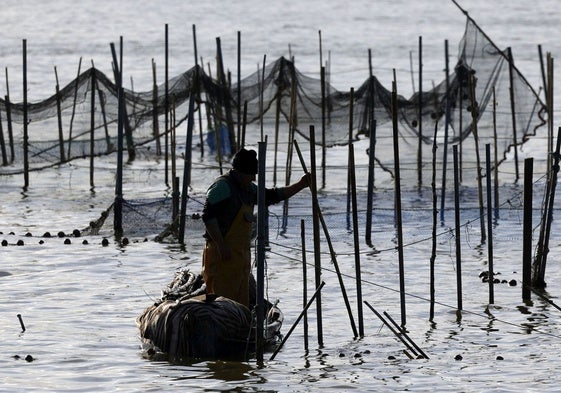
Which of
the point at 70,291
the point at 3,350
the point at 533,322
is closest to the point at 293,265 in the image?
the point at 70,291

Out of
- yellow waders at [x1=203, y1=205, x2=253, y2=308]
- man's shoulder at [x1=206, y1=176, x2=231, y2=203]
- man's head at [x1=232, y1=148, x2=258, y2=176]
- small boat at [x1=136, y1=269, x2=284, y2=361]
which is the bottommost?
small boat at [x1=136, y1=269, x2=284, y2=361]

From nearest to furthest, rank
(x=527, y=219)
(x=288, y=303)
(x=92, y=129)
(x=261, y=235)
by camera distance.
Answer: (x=261, y=235) < (x=527, y=219) < (x=288, y=303) < (x=92, y=129)

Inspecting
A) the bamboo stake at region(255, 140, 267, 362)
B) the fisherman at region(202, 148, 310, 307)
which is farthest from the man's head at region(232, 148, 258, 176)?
the bamboo stake at region(255, 140, 267, 362)

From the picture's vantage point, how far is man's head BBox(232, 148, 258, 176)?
25.4 feet

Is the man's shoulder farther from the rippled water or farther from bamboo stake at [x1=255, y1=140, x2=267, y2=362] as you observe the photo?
the rippled water

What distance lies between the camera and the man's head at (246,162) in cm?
775

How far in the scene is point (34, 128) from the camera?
17.6m

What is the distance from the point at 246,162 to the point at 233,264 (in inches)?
25.7

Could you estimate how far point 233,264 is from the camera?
8016 mm

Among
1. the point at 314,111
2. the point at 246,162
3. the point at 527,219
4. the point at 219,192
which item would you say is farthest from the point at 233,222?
the point at 314,111

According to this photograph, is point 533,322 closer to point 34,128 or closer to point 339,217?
point 339,217

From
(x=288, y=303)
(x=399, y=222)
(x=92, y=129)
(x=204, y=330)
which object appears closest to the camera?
(x=204, y=330)

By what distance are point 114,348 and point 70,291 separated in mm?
2075

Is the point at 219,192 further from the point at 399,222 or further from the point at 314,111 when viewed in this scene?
the point at 314,111
